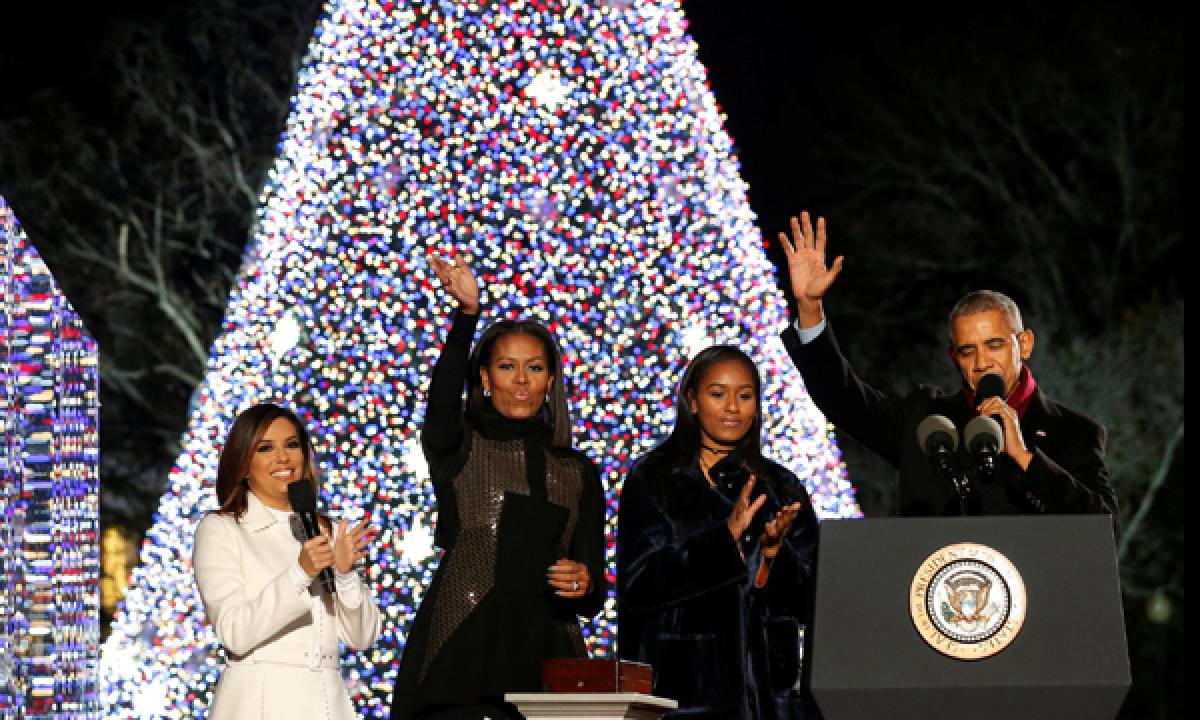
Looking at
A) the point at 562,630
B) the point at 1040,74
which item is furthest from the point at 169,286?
the point at 562,630

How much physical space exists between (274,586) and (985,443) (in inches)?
70.7

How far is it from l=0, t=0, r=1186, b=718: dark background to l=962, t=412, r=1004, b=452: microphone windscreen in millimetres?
14618

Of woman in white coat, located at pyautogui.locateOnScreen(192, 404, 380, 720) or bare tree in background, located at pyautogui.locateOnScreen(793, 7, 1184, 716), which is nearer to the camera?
woman in white coat, located at pyautogui.locateOnScreen(192, 404, 380, 720)

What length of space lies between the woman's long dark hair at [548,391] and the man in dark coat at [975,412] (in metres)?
0.70

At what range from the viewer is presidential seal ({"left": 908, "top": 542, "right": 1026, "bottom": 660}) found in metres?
4.46

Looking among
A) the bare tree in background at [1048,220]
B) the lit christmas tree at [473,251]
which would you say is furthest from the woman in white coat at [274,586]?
the bare tree in background at [1048,220]

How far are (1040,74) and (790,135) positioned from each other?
250 centimetres

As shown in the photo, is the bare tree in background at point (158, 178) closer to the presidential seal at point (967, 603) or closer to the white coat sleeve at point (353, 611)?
the white coat sleeve at point (353, 611)

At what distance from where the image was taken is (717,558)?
568 cm

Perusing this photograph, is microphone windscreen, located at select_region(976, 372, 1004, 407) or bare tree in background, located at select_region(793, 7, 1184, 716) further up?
bare tree in background, located at select_region(793, 7, 1184, 716)

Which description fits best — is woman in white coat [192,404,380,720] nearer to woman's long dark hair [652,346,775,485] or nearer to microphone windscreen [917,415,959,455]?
woman's long dark hair [652,346,775,485]

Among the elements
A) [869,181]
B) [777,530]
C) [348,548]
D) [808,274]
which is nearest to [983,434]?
[777,530]

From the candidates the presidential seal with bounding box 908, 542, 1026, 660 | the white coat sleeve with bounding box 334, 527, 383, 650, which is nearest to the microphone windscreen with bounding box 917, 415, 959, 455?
the presidential seal with bounding box 908, 542, 1026, 660

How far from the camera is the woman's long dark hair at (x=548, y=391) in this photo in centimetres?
613
